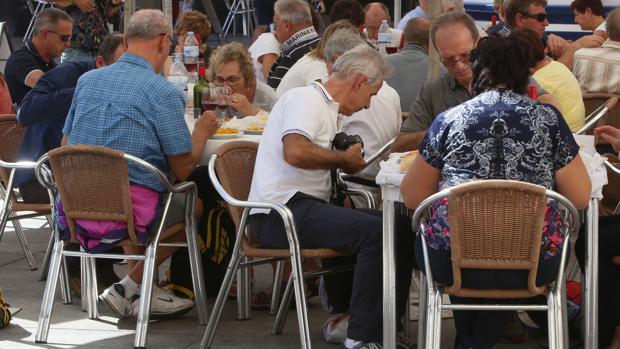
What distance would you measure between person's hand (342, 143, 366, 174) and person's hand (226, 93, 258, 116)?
1.52 meters

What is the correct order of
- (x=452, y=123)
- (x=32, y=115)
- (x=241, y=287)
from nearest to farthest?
1. (x=452, y=123)
2. (x=241, y=287)
3. (x=32, y=115)

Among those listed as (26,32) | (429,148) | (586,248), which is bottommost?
(26,32)

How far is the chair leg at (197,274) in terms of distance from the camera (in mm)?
5855

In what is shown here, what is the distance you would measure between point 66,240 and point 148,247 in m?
0.40

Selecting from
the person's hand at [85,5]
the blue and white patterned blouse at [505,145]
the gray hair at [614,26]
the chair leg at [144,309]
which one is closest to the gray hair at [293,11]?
the person's hand at [85,5]

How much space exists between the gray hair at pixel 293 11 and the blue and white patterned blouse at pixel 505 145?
15.5ft

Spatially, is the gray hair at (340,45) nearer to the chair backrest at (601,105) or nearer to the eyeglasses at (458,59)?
the eyeglasses at (458,59)

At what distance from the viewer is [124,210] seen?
5.44 metres

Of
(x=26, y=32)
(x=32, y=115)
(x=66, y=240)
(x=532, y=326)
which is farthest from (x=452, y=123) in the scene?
(x=26, y=32)

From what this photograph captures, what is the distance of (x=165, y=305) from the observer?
6.02 metres

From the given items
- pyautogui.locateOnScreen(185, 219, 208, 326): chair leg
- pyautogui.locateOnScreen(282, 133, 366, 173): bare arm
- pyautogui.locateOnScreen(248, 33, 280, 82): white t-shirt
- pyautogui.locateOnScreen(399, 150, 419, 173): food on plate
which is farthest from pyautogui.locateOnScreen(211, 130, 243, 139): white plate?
pyautogui.locateOnScreen(248, 33, 280, 82): white t-shirt

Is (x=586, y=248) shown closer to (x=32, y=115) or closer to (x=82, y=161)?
(x=82, y=161)

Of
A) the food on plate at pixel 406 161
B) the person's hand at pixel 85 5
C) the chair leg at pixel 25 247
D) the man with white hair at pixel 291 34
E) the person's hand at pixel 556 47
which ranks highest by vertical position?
the food on plate at pixel 406 161

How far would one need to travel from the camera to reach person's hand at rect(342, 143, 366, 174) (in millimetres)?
5352
